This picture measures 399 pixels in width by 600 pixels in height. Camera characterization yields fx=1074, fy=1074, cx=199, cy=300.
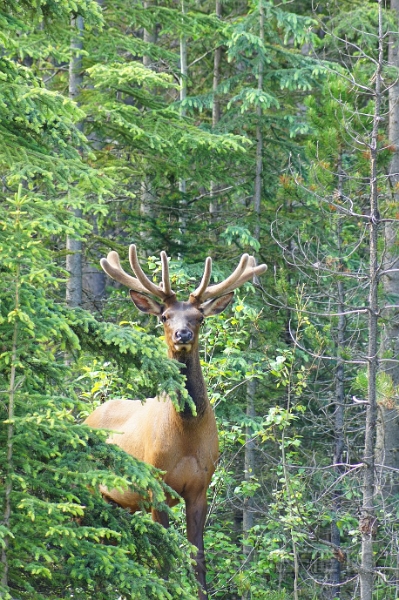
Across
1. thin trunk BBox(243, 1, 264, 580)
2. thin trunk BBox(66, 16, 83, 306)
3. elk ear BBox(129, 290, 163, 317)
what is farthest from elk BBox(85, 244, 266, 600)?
thin trunk BBox(243, 1, 264, 580)

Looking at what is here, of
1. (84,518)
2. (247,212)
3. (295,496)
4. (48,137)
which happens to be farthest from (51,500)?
(247,212)

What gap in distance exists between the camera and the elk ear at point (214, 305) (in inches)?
371

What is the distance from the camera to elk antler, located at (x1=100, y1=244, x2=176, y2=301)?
909 cm

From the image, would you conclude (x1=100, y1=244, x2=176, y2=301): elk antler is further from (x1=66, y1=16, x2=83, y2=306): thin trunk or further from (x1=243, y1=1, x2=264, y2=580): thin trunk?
(x1=243, y1=1, x2=264, y2=580): thin trunk

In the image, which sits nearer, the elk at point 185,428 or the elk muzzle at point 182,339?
the elk muzzle at point 182,339

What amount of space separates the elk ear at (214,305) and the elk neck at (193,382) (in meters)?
0.56

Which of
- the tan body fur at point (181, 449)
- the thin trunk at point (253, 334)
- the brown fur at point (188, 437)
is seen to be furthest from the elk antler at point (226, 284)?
the thin trunk at point (253, 334)

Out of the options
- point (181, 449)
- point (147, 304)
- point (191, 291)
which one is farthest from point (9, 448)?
point (191, 291)

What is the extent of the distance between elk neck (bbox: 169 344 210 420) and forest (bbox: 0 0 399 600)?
134mm

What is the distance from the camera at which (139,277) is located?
370 inches

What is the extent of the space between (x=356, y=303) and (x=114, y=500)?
602 cm

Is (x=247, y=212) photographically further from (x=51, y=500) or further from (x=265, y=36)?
(x=51, y=500)

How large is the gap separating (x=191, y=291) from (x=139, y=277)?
1.89 meters

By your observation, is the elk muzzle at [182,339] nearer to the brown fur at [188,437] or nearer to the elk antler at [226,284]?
the brown fur at [188,437]
